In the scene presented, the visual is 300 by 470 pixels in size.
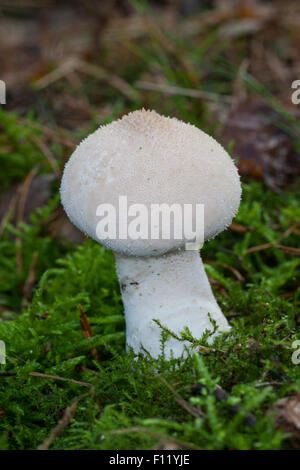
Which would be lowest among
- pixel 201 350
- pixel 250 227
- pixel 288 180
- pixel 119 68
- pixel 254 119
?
pixel 201 350

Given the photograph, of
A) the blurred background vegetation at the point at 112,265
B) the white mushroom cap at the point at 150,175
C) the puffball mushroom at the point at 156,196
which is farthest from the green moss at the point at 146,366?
the white mushroom cap at the point at 150,175

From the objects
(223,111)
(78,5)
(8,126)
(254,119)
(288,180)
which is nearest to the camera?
(288,180)

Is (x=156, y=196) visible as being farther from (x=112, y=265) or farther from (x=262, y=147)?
(x=262, y=147)

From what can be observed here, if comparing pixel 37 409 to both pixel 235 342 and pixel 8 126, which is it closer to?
pixel 235 342

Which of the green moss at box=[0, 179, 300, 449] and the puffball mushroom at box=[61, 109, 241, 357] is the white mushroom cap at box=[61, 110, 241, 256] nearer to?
the puffball mushroom at box=[61, 109, 241, 357]

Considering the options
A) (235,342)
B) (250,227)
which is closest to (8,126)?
(250,227)

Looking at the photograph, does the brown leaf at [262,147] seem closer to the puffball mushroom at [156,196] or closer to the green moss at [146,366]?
the green moss at [146,366]

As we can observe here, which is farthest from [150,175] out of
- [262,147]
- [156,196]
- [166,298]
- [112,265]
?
[262,147]

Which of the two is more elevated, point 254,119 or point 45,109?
point 45,109
